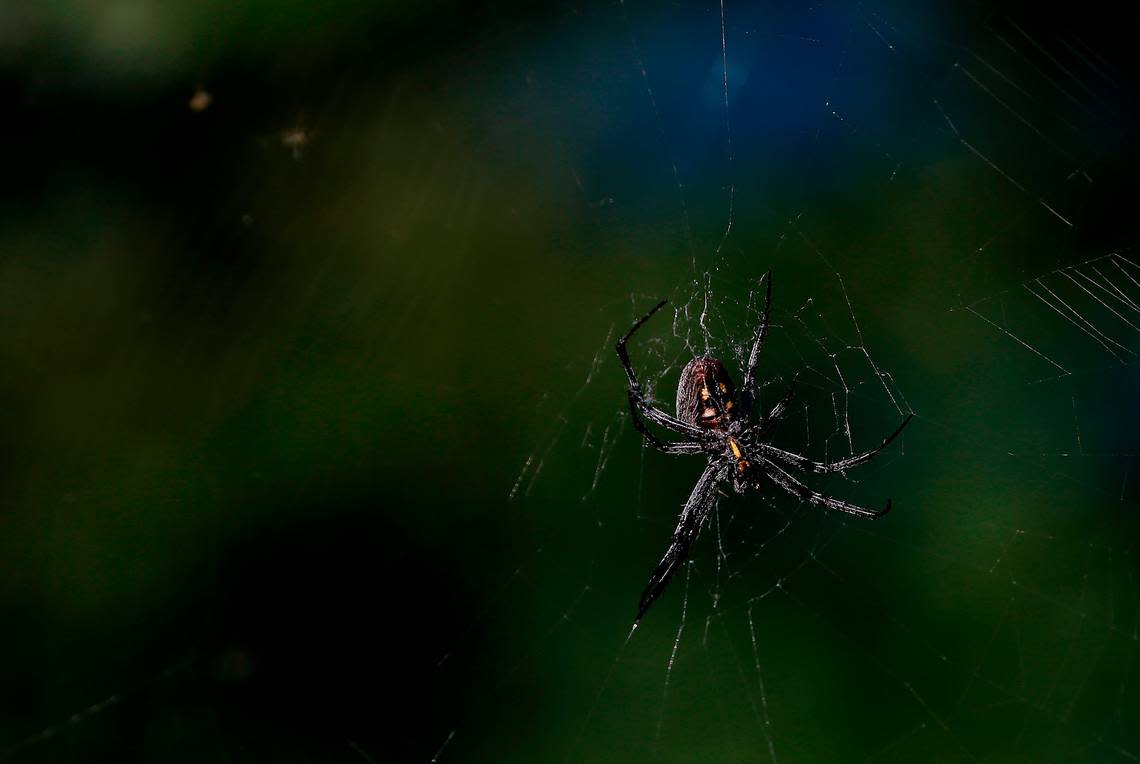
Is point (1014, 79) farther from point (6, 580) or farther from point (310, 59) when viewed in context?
point (6, 580)

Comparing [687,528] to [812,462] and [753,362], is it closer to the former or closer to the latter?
[812,462]

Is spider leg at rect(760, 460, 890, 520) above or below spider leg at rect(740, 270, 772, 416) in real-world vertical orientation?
below

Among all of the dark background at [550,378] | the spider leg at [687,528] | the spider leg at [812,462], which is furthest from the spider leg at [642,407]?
the dark background at [550,378]

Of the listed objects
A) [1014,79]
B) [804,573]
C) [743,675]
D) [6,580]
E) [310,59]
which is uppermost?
[310,59]

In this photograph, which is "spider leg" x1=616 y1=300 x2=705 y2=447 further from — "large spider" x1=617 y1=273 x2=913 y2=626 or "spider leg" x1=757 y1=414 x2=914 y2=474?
"spider leg" x1=757 y1=414 x2=914 y2=474

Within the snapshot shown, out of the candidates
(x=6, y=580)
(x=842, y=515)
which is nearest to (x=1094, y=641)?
(x=842, y=515)

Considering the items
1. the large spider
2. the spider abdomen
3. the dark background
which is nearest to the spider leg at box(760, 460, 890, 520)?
the large spider
